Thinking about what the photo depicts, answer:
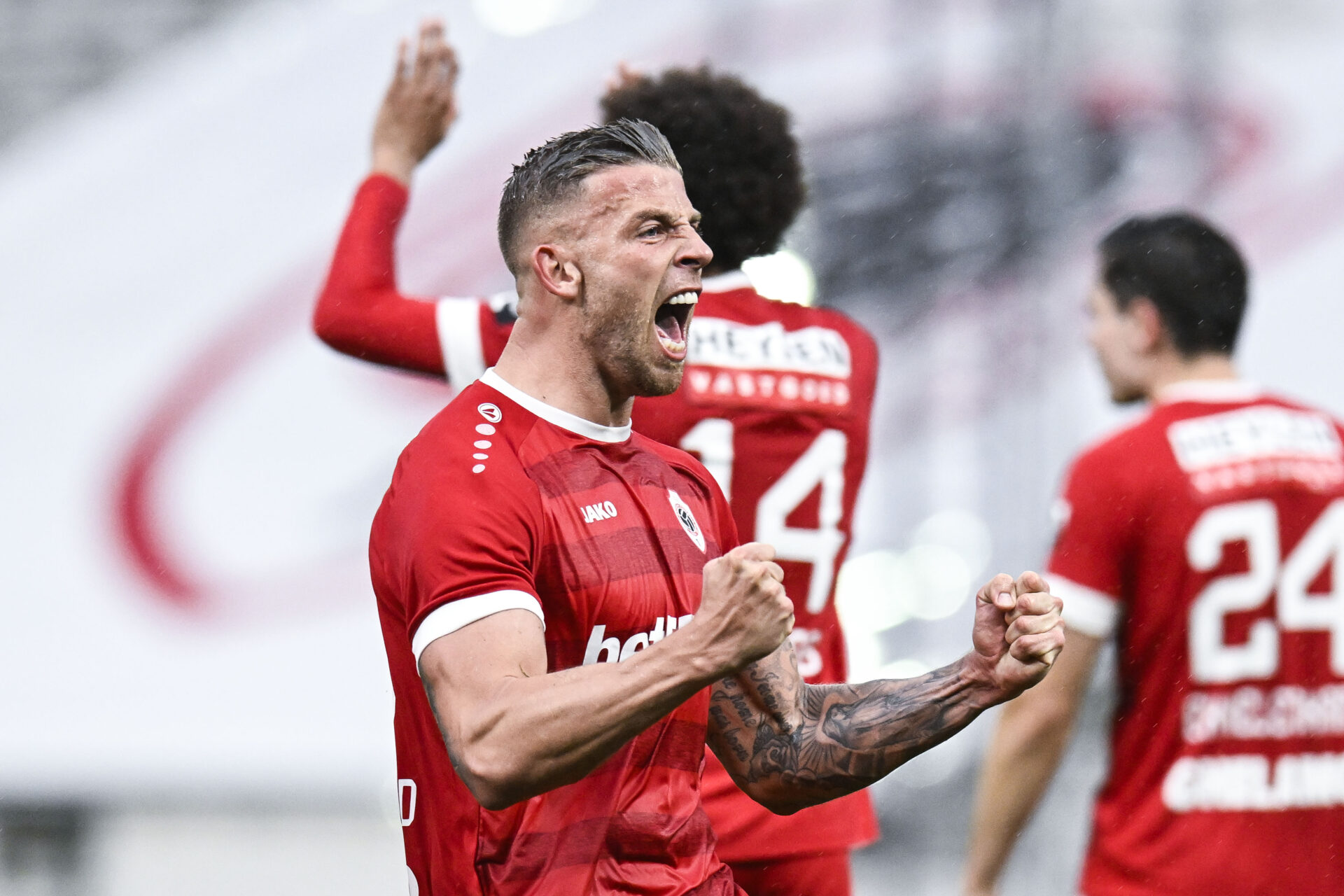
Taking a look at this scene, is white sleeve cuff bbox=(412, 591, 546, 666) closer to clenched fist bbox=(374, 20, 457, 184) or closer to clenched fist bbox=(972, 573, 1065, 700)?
clenched fist bbox=(972, 573, 1065, 700)

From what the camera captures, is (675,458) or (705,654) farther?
(675,458)

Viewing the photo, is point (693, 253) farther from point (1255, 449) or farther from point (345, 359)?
point (345, 359)

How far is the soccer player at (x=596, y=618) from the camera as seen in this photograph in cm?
164

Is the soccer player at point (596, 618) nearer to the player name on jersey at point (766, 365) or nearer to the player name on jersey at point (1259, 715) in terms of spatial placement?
the player name on jersey at point (766, 365)

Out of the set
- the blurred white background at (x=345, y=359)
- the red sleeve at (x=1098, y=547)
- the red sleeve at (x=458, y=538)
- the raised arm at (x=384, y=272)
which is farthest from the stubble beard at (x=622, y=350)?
the blurred white background at (x=345, y=359)

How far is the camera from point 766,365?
9.22ft

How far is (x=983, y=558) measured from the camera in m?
5.10

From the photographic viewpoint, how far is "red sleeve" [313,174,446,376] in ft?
8.84

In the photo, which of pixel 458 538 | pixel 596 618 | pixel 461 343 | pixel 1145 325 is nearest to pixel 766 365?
pixel 461 343

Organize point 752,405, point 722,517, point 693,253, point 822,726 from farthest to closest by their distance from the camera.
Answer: point 752,405
point 722,517
point 822,726
point 693,253

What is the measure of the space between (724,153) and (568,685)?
5.32ft

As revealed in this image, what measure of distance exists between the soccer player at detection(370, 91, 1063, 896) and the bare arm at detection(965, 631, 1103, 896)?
94 centimetres

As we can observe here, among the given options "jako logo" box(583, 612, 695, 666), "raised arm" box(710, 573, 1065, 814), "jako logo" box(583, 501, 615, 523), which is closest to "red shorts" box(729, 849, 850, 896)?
"raised arm" box(710, 573, 1065, 814)

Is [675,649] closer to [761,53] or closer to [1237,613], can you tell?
[1237,613]
